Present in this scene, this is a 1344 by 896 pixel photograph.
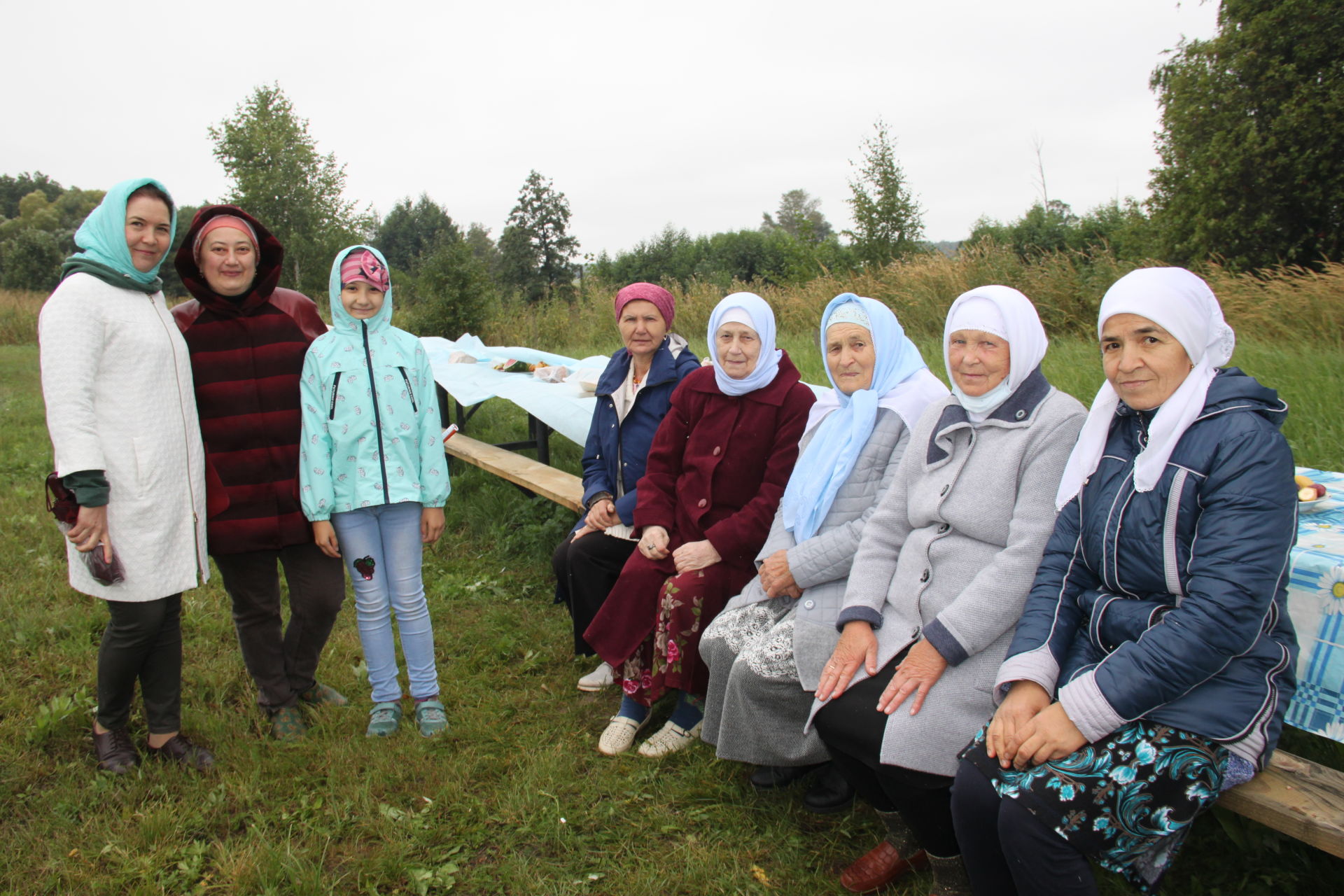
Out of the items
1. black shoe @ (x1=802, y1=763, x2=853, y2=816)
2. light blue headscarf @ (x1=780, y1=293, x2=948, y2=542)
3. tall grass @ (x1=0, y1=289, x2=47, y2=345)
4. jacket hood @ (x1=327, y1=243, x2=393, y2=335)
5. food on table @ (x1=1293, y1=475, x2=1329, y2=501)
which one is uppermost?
tall grass @ (x1=0, y1=289, x2=47, y2=345)

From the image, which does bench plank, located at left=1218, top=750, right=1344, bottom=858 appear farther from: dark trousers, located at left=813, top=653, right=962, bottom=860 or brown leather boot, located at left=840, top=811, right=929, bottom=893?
brown leather boot, located at left=840, top=811, right=929, bottom=893

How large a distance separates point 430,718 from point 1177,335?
2.69m

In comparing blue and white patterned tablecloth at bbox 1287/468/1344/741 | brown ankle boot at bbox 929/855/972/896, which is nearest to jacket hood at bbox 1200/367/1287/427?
blue and white patterned tablecloth at bbox 1287/468/1344/741

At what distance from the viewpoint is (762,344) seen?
2.96m

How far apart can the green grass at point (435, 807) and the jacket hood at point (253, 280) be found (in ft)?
5.10

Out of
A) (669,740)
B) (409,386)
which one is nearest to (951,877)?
(669,740)

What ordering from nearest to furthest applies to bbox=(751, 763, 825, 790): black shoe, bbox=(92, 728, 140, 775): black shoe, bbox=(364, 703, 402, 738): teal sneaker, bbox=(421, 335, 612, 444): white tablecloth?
bbox=(751, 763, 825, 790): black shoe
bbox=(92, 728, 140, 775): black shoe
bbox=(364, 703, 402, 738): teal sneaker
bbox=(421, 335, 612, 444): white tablecloth

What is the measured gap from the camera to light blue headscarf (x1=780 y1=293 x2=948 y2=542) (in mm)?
2549

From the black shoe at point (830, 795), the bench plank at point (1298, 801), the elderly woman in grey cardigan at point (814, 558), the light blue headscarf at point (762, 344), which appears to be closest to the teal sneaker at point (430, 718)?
the elderly woman in grey cardigan at point (814, 558)

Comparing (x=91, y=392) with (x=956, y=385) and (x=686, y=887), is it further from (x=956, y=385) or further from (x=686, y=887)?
(x=956, y=385)

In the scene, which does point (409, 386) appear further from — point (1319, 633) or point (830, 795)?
point (1319, 633)

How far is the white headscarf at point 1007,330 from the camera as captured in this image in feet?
6.91

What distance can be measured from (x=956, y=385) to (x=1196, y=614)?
83 cm

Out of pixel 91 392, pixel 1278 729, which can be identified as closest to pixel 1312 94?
pixel 1278 729
